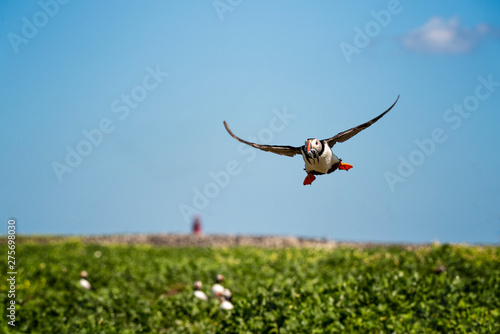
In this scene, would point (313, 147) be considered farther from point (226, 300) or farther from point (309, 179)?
point (226, 300)

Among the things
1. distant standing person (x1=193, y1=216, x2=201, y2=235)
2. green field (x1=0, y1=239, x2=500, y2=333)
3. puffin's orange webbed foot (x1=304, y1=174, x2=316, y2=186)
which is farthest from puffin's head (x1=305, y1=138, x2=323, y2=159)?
distant standing person (x1=193, y1=216, x2=201, y2=235)

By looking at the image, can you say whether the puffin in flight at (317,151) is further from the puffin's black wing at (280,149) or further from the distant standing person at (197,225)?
the distant standing person at (197,225)

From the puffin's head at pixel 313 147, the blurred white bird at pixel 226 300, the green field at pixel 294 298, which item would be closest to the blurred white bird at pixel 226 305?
the blurred white bird at pixel 226 300

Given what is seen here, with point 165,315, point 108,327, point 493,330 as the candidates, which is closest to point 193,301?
point 165,315

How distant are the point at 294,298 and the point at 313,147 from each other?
7.85m

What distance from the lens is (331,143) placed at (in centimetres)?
229

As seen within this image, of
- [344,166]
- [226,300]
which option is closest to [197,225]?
[226,300]

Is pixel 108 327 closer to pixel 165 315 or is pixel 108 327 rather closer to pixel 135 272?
pixel 165 315

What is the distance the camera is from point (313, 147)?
2170 millimetres

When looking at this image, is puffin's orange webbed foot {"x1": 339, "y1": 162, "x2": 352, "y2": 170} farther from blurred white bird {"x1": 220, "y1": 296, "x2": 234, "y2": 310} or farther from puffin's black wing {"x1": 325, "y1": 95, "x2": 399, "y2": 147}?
blurred white bird {"x1": 220, "y1": 296, "x2": 234, "y2": 310}

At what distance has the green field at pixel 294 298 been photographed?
9.03 meters

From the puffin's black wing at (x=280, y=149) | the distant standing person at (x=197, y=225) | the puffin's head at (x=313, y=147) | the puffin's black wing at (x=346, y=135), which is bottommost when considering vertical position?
the puffin's head at (x=313, y=147)

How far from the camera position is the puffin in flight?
2180mm

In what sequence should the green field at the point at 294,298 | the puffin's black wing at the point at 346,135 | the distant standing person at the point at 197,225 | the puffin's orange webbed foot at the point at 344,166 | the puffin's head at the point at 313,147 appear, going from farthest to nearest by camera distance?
the distant standing person at the point at 197,225 < the green field at the point at 294,298 < the puffin's orange webbed foot at the point at 344,166 < the puffin's black wing at the point at 346,135 < the puffin's head at the point at 313,147
